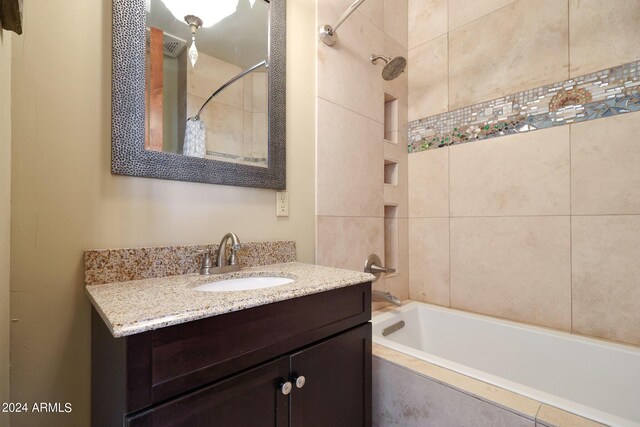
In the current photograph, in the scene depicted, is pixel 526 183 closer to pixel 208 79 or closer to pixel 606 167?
pixel 606 167

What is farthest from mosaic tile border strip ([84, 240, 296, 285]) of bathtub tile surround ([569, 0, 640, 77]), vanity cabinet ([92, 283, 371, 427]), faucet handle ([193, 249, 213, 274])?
bathtub tile surround ([569, 0, 640, 77])

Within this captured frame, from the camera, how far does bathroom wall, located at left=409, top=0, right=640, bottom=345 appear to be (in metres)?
1.33

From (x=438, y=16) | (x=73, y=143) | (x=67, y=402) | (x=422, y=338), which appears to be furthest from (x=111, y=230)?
(x=438, y=16)

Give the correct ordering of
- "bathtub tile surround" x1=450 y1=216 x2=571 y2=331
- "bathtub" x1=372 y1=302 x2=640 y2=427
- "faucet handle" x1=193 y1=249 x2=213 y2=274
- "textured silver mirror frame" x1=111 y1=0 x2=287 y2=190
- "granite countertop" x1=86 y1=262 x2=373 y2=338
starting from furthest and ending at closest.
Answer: "bathtub tile surround" x1=450 y1=216 x2=571 y2=331
"bathtub" x1=372 y1=302 x2=640 y2=427
"faucet handle" x1=193 y1=249 x2=213 y2=274
"textured silver mirror frame" x1=111 y1=0 x2=287 y2=190
"granite countertop" x1=86 y1=262 x2=373 y2=338

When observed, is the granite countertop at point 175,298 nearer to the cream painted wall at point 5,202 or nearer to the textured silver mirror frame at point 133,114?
the cream painted wall at point 5,202

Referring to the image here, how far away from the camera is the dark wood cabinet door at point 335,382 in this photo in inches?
31.5

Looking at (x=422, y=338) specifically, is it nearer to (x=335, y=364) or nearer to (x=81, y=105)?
(x=335, y=364)

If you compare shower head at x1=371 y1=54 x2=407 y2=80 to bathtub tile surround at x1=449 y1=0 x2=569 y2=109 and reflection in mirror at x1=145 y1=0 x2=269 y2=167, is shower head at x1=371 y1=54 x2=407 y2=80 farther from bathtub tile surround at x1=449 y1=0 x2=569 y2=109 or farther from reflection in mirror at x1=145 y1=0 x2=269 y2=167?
reflection in mirror at x1=145 y1=0 x2=269 y2=167

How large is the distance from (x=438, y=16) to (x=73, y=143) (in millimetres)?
2181

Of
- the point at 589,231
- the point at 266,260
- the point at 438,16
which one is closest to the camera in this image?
the point at 266,260

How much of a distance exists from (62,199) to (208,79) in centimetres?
63

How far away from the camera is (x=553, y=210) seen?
1.49 meters

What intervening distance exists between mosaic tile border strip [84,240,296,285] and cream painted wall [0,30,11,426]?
16 centimetres

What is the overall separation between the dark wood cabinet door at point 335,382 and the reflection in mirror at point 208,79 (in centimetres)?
78
